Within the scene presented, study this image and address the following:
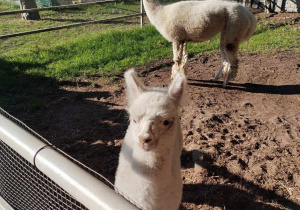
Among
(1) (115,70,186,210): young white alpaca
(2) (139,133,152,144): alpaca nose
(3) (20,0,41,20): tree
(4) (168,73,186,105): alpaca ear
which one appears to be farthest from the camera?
(3) (20,0,41,20): tree

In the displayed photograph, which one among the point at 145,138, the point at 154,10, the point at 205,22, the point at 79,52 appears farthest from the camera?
the point at 79,52

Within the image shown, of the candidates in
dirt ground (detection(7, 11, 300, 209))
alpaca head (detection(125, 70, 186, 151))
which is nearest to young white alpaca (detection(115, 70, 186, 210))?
alpaca head (detection(125, 70, 186, 151))

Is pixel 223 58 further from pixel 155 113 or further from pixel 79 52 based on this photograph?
pixel 155 113

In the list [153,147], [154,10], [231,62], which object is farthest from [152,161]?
[154,10]

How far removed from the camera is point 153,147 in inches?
86.4

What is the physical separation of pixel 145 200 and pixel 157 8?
4994mm

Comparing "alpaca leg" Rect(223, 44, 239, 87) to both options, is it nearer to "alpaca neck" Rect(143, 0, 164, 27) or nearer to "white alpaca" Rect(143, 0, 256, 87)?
"white alpaca" Rect(143, 0, 256, 87)

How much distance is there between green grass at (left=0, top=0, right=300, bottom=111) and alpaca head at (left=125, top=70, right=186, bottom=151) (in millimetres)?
3798

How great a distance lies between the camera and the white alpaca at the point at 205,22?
5.89 m

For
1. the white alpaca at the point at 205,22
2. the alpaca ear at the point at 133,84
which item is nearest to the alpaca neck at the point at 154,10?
the white alpaca at the point at 205,22

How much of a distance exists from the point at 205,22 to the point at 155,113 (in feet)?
13.7

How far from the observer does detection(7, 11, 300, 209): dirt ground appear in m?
3.60

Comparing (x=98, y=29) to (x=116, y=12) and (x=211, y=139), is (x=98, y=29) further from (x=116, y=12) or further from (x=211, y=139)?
(x=211, y=139)

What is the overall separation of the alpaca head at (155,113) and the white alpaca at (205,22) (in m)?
3.77
